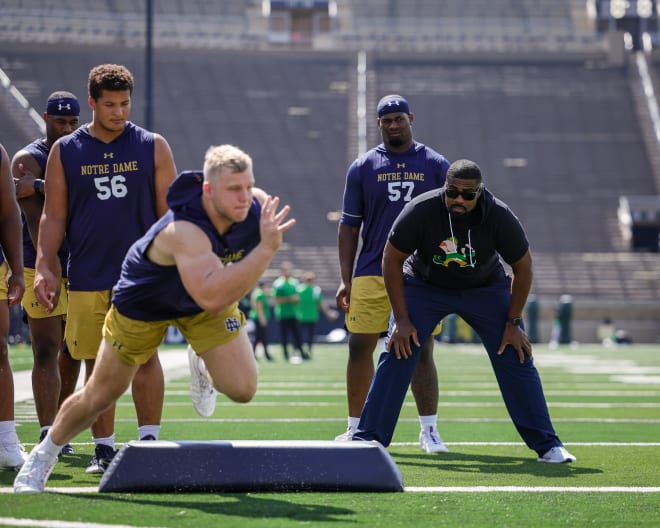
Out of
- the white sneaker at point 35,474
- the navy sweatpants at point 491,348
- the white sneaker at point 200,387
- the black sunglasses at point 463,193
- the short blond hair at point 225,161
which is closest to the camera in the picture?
the short blond hair at point 225,161

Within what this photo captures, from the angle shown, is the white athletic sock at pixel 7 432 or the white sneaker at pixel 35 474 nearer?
the white sneaker at pixel 35 474

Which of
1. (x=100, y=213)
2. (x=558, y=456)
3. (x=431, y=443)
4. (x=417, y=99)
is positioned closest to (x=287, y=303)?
(x=431, y=443)

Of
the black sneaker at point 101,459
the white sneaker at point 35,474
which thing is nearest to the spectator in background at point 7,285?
the black sneaker at point 101,459

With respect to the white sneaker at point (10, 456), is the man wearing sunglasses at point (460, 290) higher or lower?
higher

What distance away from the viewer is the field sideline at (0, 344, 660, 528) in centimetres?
504

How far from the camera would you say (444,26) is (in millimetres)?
66125

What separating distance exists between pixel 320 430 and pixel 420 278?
7.60 ft

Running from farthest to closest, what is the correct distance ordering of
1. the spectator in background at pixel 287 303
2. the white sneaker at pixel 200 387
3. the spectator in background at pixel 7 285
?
the spectator in background at pixel 287 303
the spectator in background at pixel 7 285
the white sneaker at pixel 200 387

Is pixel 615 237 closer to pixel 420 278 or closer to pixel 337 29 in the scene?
pixel 337 29

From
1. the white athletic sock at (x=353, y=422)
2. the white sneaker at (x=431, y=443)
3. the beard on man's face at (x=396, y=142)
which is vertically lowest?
the white sneaker at (x=431, y=443)

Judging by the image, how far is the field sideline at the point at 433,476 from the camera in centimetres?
504

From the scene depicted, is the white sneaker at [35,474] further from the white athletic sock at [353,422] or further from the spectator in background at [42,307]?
the white athletic sock at [353,422]

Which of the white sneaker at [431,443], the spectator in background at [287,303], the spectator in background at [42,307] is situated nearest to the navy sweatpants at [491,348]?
the white sneaker at [431,443]

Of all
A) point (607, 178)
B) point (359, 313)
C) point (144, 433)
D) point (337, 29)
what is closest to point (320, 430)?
point (359, 313)
